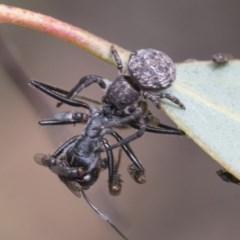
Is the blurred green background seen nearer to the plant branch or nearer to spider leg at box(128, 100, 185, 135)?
spider leg at box(128, 100, 185, 135)

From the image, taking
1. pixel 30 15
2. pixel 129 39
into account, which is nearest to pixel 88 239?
pixel 129 39

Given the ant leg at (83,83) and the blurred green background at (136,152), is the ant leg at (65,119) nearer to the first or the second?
the ant leg at (83,83)

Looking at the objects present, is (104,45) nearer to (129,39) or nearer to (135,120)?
(135,120)

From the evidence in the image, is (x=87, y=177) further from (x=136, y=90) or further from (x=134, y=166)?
(x=136, y=90)

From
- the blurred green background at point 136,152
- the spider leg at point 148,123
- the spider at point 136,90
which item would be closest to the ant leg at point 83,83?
the spider at point 136,90

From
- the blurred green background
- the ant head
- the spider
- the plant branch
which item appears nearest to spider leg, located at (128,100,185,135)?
the spider

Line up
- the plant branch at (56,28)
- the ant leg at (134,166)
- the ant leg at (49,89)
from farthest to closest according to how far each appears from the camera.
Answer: the ant leg at (134,166) < the ant leg at (49,89) < the plant branch at (56,28)

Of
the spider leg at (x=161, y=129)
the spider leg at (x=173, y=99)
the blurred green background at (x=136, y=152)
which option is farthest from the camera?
the blurred green background at (x=136, y=152)

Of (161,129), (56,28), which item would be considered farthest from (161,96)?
(56,28)
